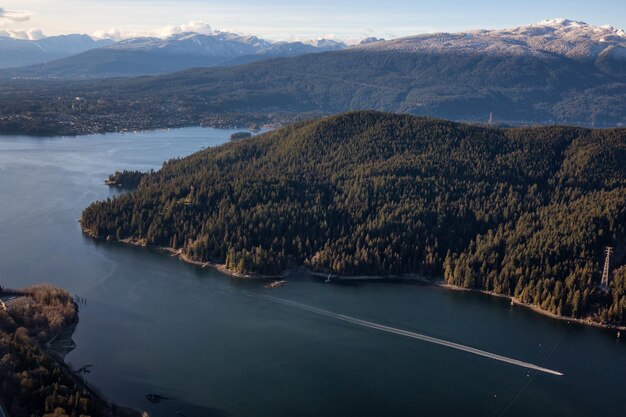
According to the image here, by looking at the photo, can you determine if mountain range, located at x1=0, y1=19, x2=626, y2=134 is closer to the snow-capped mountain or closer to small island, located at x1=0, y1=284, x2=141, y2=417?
the snow-capped mountain

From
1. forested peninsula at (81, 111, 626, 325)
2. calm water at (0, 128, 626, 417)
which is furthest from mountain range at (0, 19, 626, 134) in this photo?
calm water at (0, 128, 626, 417)

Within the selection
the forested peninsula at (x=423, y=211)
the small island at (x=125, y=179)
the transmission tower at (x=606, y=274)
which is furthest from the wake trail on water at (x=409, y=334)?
the small island at (x=125, y=179)

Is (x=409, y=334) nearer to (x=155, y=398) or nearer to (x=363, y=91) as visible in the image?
(x=155, y=398)

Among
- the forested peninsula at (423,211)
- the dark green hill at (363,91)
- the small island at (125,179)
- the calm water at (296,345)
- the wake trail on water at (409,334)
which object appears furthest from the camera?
the dark green hill at (363,91)

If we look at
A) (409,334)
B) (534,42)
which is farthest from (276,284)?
(534,42)

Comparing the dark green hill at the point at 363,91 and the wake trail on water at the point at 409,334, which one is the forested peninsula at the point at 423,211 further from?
the dark green hill at the point at 363,91
